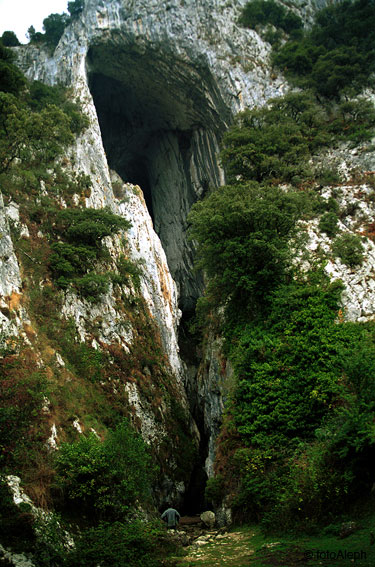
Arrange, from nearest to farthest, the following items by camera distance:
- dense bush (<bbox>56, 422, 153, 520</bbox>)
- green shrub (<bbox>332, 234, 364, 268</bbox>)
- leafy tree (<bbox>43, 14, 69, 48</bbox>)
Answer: dense bush (<bbox>56, 422, 153, 520</bbox>)
green shrub (<bbox>332, 234, 364, 268</bbox>)
leafy tree (<bbox>43, 14, 69, 48</bbox>)

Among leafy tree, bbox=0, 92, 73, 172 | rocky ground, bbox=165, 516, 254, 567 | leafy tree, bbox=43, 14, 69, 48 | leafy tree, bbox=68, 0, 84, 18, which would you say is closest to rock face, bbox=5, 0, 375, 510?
leafy tree, bbox=68, 0, 84, 18

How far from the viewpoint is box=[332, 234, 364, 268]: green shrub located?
696 inches

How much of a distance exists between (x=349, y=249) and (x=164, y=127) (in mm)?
26462

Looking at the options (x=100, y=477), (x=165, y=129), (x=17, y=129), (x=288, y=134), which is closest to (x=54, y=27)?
(x=165, y=129)

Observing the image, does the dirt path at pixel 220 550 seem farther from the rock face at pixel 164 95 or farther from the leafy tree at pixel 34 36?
the leafy tree at pixel 34 36

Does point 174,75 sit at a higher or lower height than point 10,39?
lower

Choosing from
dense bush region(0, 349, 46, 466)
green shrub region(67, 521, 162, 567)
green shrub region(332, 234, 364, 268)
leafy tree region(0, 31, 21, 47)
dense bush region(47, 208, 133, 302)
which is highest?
leafy tree region(0, 31, 21, 47)

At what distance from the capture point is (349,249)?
18.1m

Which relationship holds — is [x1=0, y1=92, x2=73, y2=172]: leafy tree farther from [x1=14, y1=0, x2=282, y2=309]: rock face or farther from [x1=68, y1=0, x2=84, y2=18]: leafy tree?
[x1=68, y1=0, x2=84, y2=18]: leafy tree

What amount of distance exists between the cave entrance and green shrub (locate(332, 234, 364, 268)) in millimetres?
16745

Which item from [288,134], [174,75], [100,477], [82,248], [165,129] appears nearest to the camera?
[100,477]

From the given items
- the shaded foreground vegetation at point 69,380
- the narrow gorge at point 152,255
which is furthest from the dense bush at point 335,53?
the shaded foreground vegetation at point 69,380

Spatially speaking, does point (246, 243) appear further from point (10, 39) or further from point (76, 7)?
point (10, 39)

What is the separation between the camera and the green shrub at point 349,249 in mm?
17672
